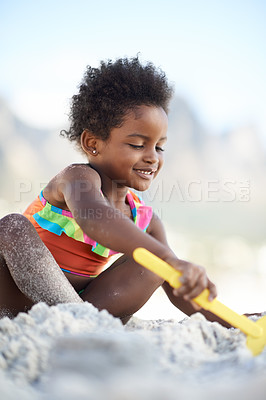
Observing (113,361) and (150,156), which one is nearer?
(113,361)

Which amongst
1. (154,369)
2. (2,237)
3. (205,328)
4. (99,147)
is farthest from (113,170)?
(154,369)

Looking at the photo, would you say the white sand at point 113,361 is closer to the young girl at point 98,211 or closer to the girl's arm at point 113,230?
the girl's arm at point 113,230

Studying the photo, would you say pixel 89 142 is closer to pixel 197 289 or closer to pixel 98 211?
pixel 98 211

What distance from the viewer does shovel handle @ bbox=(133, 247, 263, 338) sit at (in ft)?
2.34

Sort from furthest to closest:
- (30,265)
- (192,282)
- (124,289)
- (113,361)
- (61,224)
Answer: (61,224)
(124,289)
(30,265)
(192,282)
(113,361)

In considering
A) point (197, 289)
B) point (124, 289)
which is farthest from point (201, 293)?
point (124, 289)

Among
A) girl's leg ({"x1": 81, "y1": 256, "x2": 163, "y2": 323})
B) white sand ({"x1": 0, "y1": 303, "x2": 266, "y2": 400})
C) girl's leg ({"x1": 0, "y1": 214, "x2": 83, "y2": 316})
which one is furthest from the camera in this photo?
girl's leg ({"x1": 81, "y1": 256, "x2": 163, "y2": 323})

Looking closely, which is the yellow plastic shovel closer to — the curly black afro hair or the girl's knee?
the girl's knee

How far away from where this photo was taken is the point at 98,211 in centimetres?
92

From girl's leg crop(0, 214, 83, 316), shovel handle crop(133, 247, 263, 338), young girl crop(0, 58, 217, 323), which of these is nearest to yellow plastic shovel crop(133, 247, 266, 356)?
shovel handle crop(133, 247, 263, 338)

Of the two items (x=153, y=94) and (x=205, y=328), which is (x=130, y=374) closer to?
(x=205, y=328)

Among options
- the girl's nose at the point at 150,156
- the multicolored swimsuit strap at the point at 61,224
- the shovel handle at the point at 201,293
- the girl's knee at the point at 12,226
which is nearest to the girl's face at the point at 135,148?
the girl's nose at the point at 150,156

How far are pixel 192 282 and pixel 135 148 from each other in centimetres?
59

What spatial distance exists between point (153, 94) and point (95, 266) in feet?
1.81
